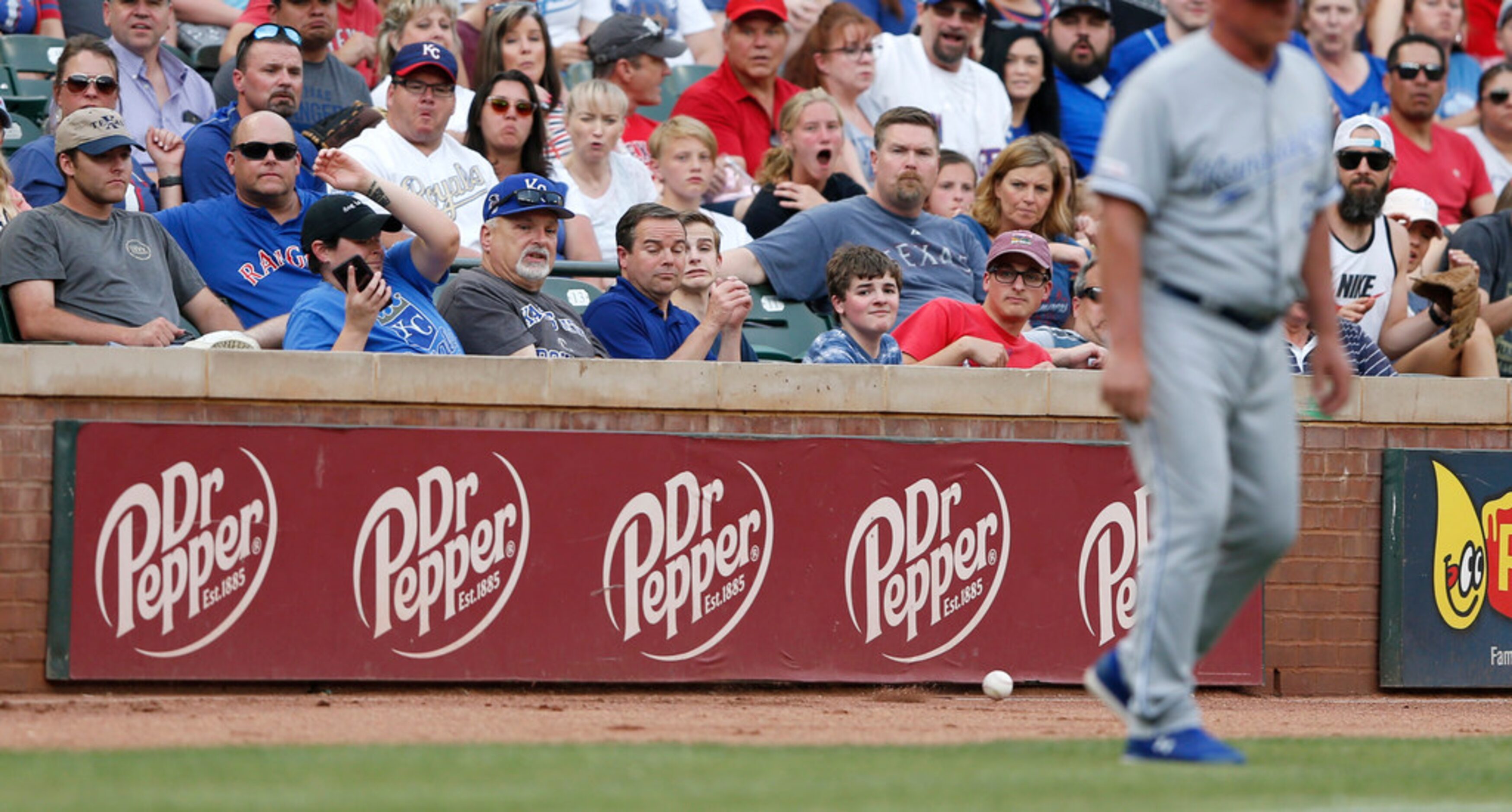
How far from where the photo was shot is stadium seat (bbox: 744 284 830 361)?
30.0 feet

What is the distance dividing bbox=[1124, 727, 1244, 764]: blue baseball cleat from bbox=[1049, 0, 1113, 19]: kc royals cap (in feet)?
27.7

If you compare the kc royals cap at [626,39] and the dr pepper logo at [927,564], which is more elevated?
the kc royals cap at [626,39]

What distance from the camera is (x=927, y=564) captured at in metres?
7.78

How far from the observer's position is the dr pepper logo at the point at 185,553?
6945 millimetres

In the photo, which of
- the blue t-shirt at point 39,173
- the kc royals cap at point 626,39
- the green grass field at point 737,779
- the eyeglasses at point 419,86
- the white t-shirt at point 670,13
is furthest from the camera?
the white t-shirt at point 670,13

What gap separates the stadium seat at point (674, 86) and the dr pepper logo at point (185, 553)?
5.27 m

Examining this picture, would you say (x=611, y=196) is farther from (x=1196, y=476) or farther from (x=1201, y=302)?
(x=1196, y=476)

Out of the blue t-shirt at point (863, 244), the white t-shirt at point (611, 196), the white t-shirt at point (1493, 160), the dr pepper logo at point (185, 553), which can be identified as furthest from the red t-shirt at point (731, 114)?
the white t-shirt at point (1493, 160)

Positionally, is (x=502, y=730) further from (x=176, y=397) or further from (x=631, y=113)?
(x=631, y=113)

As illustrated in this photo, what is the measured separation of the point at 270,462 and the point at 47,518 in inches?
31.4

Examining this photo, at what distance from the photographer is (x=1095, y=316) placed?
9266 mm

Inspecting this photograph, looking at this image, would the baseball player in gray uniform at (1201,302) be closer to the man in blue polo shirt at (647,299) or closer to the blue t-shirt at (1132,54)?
the man in blue polo shirt at (647,299)

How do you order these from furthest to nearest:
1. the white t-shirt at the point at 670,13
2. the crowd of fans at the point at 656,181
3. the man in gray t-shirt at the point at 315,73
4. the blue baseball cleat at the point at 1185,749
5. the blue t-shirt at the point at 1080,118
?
the blue t-shirt at the point at 1080,118
the white t-shirt at the point at 670,13
the man in gray t-shirt at the point at 315,73
the crowd of fans at the point at 656,181
the blue baseball cleat at the point at 1185,749

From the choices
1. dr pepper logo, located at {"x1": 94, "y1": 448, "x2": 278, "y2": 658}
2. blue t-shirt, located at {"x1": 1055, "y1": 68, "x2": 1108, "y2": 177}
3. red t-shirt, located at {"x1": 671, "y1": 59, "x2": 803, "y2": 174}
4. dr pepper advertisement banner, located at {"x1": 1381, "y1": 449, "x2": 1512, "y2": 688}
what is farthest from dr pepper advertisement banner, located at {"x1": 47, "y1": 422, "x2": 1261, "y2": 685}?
blue t-shirt, located at {"x1": 1055, "y1": 68, "x2": 1108, "y2": 177}
